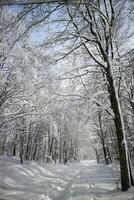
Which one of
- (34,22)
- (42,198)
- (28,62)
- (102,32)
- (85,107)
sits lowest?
(42,198)

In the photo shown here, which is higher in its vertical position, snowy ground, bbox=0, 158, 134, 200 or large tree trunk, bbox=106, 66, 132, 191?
large tree trunk, bbox=106, 66, 132, 191

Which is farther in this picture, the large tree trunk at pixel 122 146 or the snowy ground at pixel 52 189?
the large tree trunk at pixel 122 146

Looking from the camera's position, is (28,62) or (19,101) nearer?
(28,62)

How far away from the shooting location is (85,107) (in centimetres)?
1056

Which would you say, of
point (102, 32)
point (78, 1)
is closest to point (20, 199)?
point (78, 1)

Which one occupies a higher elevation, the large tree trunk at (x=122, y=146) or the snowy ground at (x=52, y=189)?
the large tree trunk at (x=122, y=146)

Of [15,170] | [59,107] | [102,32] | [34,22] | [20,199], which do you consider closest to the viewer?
[34,22]

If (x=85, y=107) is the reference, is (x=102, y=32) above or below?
above

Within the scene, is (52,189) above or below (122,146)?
below

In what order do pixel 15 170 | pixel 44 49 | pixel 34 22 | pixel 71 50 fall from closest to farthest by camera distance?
pixel 34 22
pixel 44 49
pixel 71 50
pixel 15 170

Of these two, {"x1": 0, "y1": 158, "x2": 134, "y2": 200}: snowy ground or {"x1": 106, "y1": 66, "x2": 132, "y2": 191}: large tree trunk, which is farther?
{"x1": 106, "y1": 66, "x2": 132, "y2": 191}: large tree trunk

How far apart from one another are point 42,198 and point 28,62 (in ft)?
17.7

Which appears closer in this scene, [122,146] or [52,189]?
[122,146]

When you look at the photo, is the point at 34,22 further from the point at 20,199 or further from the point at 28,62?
the point at 20,199
